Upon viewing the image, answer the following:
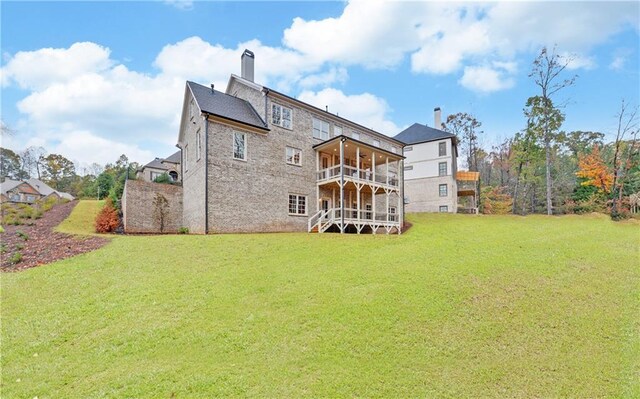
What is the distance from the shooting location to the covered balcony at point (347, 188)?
19266 mm

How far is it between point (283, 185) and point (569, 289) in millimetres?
14436

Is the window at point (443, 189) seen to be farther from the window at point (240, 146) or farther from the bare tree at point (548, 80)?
the window at point (240, 146)

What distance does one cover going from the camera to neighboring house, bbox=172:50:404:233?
1656 cm

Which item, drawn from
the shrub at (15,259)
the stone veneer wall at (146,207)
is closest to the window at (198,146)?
the stone veneer wall at (146,207)

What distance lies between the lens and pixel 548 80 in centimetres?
2947

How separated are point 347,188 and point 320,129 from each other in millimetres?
4686

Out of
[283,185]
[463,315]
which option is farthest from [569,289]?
[283,185]

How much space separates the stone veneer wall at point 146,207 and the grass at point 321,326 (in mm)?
8322

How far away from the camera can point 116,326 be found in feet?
20.5

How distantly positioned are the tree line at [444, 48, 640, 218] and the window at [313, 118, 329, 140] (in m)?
21.9

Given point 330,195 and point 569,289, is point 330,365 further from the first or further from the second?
point 330,195

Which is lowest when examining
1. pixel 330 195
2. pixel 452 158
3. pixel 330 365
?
pixel 330 365

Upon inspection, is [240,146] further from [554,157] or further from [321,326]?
[554,157]

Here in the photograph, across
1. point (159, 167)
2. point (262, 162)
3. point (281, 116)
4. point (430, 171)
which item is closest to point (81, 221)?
point (262, 162)
